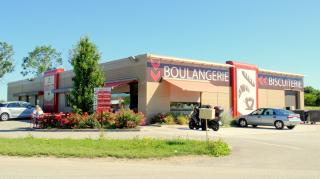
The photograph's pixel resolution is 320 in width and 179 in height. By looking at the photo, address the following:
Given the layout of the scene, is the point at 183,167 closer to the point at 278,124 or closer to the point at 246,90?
the point at 278,124

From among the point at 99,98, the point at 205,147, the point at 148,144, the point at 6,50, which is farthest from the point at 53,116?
the point at 6,50

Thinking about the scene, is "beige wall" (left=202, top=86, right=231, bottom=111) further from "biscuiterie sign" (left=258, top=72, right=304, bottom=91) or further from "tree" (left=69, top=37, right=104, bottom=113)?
"tree" (left=69, top=37, right=104, bottom=113)

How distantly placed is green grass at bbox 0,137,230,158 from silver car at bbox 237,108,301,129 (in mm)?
13234

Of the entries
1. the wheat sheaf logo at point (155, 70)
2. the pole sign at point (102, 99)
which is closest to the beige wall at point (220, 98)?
the wheat sheaf logo at point (155, 70)

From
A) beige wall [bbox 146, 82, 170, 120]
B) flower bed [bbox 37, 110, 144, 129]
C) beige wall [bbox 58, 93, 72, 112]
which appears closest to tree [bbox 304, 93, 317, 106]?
beige wall [bbox 58, 93, 72, 112]

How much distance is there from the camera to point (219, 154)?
1220cm

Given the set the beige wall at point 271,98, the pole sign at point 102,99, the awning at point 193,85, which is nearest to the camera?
the pole sign at point 102,99

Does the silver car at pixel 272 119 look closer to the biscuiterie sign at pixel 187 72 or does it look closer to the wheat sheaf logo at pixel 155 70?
the biscuiterie sign at pixel 187 72

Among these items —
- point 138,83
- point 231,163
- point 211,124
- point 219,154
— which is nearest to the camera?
point 231,163

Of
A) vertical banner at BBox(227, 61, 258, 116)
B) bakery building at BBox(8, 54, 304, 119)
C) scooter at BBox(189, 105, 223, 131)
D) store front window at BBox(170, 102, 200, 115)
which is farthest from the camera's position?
vertical banner at BBox(227, 61, 258, 116)

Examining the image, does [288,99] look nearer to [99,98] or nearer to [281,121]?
[281,121]

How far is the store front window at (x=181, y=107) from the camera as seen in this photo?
2772cm

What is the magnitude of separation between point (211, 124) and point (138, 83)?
Result: 6.94m

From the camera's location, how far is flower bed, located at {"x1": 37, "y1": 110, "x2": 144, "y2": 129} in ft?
67.4
